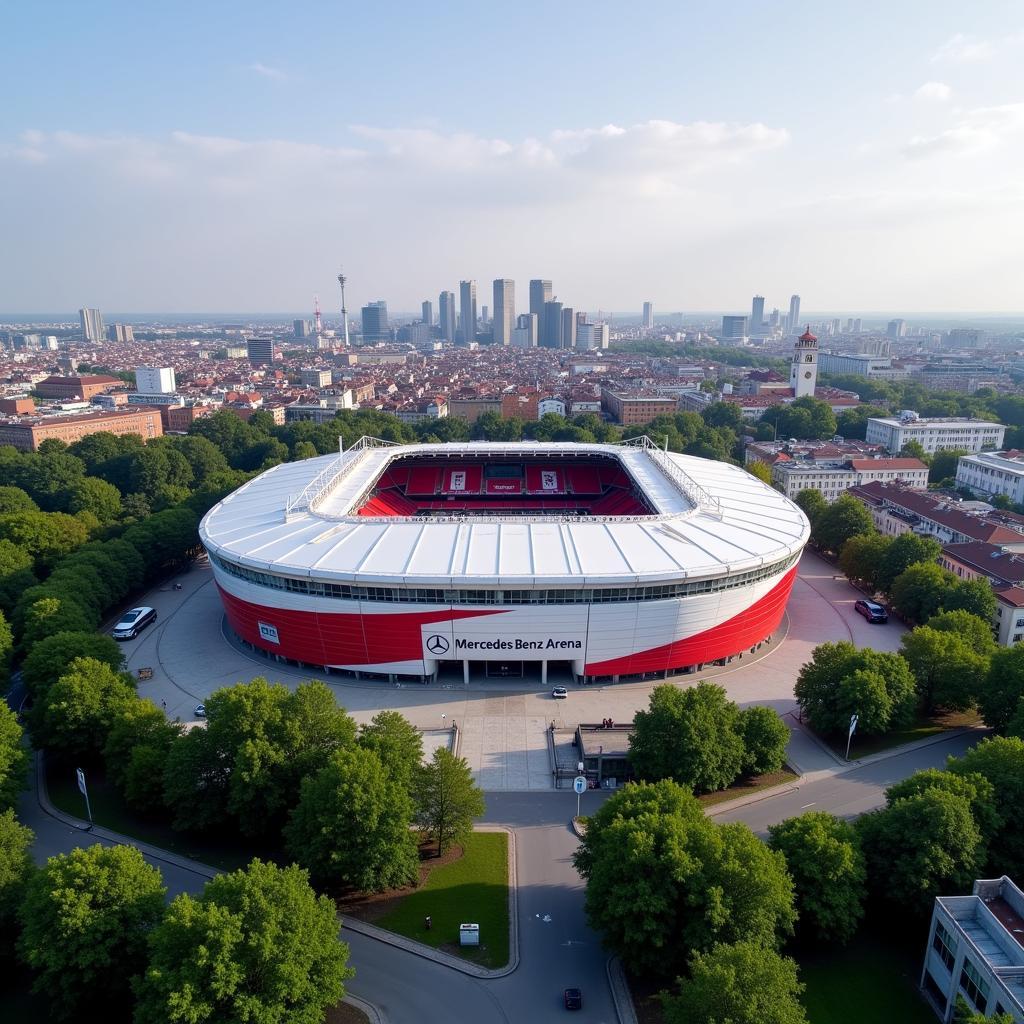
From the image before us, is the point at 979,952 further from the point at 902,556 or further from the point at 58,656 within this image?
the point at 58,656

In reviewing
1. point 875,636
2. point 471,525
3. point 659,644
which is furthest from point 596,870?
point 875,636

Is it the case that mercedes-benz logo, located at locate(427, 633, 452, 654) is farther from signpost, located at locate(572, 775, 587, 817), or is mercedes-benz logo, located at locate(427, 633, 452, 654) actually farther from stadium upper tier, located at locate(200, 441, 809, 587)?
signpost, located at locate(572, 775, 587, 817)

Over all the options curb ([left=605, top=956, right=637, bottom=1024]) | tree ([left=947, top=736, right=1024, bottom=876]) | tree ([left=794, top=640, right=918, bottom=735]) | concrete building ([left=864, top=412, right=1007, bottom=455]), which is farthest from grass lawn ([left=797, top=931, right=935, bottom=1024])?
concrete building ([left=864, top=412, right=1007, bottom=455])

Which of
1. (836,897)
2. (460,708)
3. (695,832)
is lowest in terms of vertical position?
(460,708)

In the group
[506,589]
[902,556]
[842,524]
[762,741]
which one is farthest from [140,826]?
[842,524]

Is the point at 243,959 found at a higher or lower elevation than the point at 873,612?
higher

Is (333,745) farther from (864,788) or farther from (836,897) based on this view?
(864,788)
